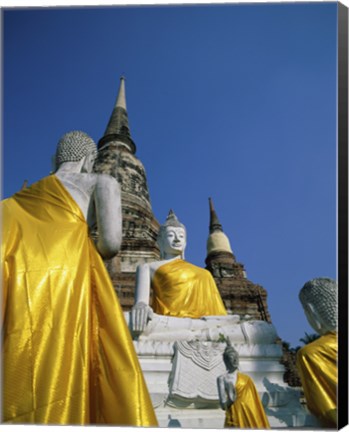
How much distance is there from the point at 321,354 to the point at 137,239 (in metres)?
12.2

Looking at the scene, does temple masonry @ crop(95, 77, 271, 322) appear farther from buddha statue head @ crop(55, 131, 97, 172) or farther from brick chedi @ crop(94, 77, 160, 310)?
buddha statue head @ crop(55, 131, 97, 172)

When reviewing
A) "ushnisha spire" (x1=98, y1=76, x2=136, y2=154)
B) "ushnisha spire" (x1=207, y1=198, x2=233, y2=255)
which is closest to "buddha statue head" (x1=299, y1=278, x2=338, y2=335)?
"ushnisha spire" (x1=207, y1=198, x2=233, y2=255)

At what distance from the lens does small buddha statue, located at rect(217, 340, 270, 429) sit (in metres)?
2.96

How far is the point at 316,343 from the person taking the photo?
290 centimetres

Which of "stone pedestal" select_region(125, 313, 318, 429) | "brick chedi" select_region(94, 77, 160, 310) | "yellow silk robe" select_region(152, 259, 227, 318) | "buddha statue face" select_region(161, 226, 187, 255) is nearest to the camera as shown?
"stone pedestal" select_region(125, 313, 318, 429)

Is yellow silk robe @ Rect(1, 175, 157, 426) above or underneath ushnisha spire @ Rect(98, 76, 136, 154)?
underneath

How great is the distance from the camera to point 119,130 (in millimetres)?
21438

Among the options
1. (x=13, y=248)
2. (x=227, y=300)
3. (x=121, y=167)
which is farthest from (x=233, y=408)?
(x=121, y=167)

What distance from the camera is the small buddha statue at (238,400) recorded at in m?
2.96

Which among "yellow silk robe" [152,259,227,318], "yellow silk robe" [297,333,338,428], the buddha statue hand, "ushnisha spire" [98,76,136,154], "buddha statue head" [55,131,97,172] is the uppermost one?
"ushnisha spire" [98,76,136,154]

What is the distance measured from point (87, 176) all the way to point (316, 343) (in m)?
1.76

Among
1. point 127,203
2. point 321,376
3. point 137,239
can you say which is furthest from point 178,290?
point 127,203

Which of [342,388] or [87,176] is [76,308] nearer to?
[87,176]

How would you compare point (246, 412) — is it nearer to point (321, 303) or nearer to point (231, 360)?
point (231, 360)
